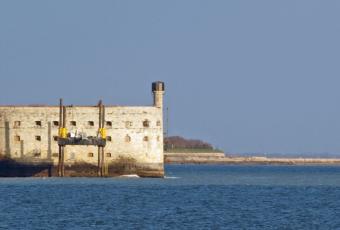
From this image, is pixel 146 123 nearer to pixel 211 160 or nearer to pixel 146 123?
pixel 146 123

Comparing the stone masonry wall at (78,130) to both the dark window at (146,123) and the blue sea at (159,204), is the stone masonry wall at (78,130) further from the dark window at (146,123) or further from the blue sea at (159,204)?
the blue sea at (159,204)

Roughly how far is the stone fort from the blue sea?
1076 millimetres

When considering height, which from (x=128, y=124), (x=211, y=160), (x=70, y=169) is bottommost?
(x=70, y=169)

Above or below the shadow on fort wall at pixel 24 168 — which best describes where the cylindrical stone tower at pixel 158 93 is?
above

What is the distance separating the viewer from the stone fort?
8131 centimetres

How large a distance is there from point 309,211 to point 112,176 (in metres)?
26.1

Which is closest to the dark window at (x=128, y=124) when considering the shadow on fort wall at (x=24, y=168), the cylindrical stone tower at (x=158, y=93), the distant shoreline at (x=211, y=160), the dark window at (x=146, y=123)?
the dark window at (x=146, y=123)

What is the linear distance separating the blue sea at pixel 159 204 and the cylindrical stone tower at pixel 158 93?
4.58 meters

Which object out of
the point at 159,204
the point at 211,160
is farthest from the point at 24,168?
the point at 211,160

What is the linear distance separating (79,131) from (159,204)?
2070cm

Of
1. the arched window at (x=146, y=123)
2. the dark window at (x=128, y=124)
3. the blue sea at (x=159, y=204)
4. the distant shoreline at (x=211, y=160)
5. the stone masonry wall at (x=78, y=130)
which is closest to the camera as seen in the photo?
the blue sea at (x=159, y=204)

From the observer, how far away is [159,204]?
201 feet

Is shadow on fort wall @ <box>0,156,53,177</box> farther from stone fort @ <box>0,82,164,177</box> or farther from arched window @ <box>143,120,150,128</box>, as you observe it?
arched window @ <box>143,120,150,128</box>

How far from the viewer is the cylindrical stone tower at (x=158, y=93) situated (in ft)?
271
